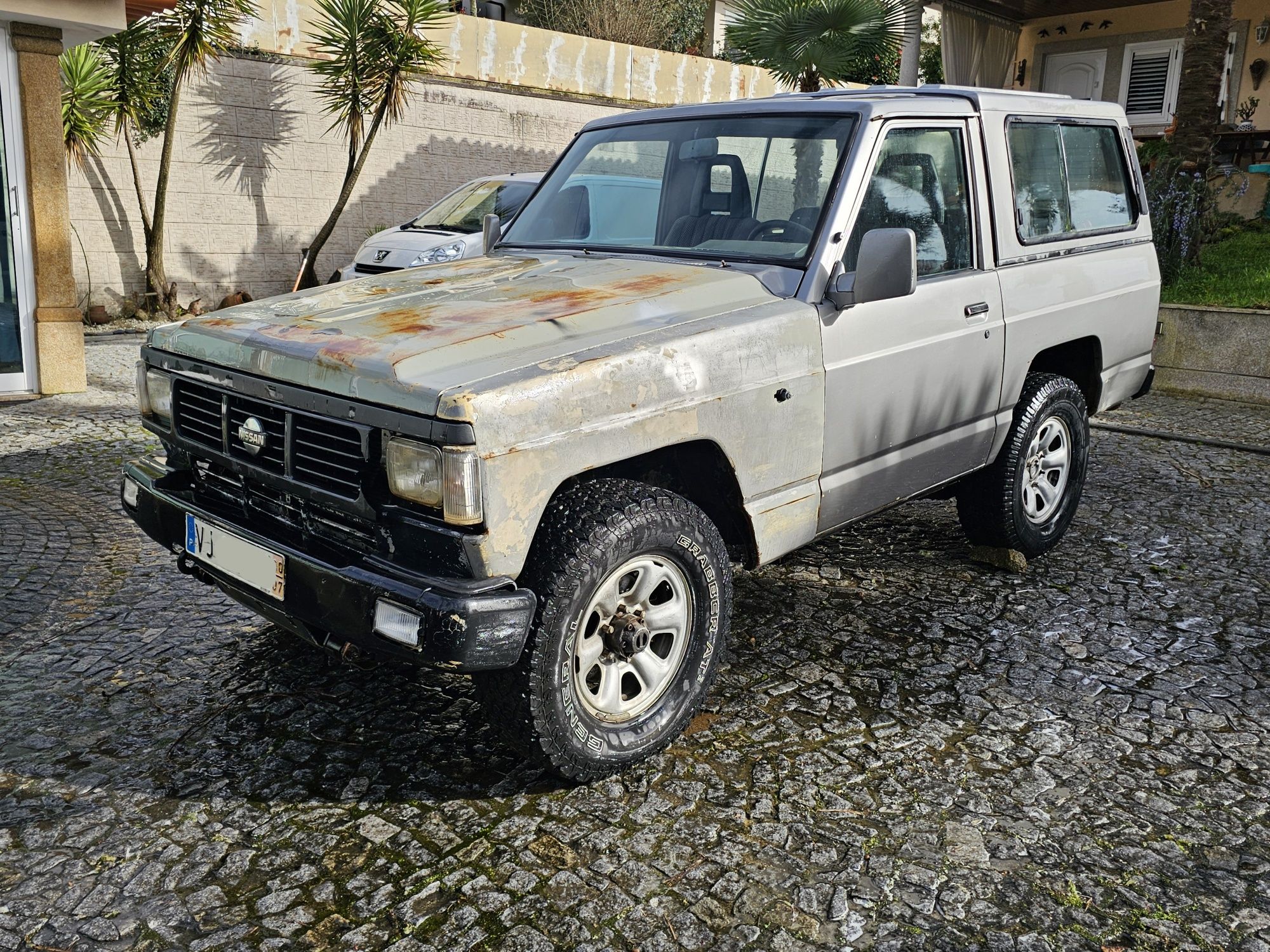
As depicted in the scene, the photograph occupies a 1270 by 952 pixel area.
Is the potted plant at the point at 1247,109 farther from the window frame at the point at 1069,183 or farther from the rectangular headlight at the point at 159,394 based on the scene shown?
the rectangular headlight at the point at 159,394

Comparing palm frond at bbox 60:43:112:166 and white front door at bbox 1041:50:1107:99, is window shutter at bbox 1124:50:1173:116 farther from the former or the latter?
palm frond at bbox 60:43:112:166

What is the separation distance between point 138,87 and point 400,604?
39.8 feet

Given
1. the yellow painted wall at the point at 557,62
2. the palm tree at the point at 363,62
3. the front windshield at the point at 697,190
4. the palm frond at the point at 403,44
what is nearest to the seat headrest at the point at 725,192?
the front windshield at the point at 697,190

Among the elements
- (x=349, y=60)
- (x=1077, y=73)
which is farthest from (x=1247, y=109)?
(x=349, y=60)

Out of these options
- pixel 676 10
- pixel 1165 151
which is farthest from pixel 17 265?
pixel 676 10

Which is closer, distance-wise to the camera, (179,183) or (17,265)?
(17,265)

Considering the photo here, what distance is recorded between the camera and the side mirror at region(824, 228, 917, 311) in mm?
3602

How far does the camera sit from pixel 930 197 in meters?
4.27

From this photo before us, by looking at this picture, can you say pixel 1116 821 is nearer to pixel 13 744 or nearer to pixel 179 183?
pixel 13 744

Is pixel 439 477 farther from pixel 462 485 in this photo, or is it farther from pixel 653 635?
pixel 653 635

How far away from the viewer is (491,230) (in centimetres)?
496

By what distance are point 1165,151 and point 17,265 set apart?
38.4ft

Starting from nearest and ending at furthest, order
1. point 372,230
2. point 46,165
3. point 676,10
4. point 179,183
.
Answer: point 46,165, point 179,183, point 372,230, point 676,10

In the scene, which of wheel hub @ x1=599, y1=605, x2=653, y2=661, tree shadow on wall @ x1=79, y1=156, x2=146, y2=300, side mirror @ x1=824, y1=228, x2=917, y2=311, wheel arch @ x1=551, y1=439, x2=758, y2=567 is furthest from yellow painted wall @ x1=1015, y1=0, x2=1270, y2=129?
wheel hub @ x1=599, y1=605, x2=653, y2=661
